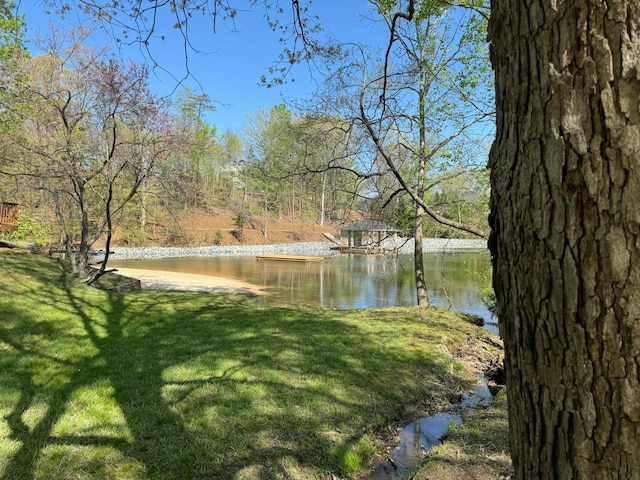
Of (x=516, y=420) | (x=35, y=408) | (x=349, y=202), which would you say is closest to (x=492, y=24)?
(x=516, y=420)

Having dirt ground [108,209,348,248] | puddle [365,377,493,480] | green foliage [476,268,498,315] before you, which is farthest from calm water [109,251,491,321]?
dirt ground [108,209,348,248]

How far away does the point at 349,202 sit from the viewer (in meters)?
7.23

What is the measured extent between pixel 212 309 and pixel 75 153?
4145 millimetres

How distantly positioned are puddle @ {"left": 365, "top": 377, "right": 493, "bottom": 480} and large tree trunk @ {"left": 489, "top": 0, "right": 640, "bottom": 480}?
93.3 inches

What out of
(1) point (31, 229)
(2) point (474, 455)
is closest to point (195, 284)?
(1) point (31, 229)

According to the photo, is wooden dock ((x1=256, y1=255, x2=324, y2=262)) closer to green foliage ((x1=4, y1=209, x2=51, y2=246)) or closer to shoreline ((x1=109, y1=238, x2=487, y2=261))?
A: shoreline ((x1=109, y1=238, x2=487, y2=261))

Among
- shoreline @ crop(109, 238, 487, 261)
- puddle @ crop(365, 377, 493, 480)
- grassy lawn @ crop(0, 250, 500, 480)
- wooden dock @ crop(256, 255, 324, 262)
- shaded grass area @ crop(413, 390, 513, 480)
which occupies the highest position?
shoreline @ crop(109, 238, 487, 261)

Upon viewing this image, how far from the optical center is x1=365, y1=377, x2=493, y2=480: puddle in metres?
2.96

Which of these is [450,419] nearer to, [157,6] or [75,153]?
[157,6]

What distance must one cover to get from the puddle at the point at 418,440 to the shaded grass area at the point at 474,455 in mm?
247

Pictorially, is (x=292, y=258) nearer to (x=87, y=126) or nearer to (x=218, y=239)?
(x=218, y=239)

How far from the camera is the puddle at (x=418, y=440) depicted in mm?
2963

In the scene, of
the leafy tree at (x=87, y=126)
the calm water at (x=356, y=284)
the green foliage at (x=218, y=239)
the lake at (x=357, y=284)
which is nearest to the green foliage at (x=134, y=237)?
the green foliage at (x=218, y=239)

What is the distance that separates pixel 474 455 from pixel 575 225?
257cm
